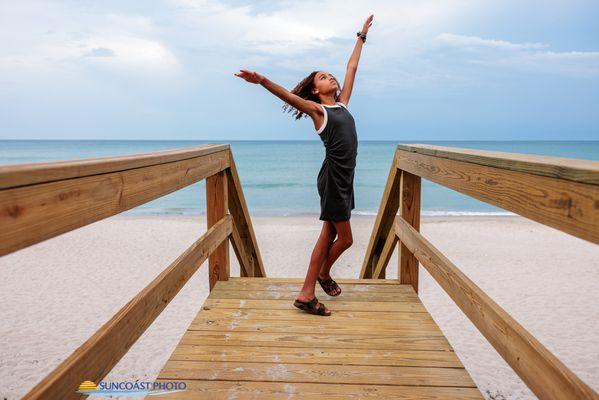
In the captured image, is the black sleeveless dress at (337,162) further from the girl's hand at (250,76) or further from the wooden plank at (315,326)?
the wooden plank at (315,326)

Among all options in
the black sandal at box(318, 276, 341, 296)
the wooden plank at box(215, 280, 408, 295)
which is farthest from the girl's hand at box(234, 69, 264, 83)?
the wooden plank at box(215, 280, 408, 295)

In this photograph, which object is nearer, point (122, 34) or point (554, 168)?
point (554, 168)

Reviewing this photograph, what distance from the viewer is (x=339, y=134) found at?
297 cm

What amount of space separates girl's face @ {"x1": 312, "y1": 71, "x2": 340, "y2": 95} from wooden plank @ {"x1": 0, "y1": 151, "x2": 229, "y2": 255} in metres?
1.53

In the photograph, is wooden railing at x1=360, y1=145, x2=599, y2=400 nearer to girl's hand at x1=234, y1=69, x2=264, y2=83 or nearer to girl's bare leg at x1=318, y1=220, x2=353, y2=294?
girl's bare leg at x1=318, y1=220, x2=353, y2=294

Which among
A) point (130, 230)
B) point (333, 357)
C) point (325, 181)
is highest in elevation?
point (325, 181)

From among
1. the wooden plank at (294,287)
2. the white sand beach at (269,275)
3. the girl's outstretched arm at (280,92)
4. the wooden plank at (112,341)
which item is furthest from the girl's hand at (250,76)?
the white sand beach at (269,275)

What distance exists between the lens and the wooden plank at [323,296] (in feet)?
10.7

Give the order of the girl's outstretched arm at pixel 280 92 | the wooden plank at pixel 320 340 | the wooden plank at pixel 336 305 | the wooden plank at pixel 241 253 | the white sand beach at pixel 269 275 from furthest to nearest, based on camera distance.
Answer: the white sand beach at pixel 269 275
the wooden plank at pixel 241 253
the wooden plank at pixel 336 305
the girl's outstretched arm at pixel 280 92
the wooden plank at pixel 320 340

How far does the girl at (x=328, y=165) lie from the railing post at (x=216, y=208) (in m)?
0.71

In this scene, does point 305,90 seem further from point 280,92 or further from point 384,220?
point 384,220

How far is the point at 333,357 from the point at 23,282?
8581 mm

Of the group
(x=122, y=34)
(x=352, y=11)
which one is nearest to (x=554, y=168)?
(x=352, y=11)

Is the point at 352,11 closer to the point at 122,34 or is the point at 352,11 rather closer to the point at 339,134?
the point at 122,34
